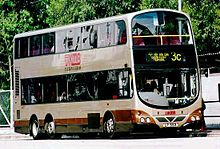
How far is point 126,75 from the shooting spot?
24891 mm

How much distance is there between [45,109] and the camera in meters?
29.1

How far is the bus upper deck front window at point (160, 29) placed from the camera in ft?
81.7

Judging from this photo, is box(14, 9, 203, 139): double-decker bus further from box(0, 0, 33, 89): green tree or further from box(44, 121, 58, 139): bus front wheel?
box(0, 0, 33, 89): green tree

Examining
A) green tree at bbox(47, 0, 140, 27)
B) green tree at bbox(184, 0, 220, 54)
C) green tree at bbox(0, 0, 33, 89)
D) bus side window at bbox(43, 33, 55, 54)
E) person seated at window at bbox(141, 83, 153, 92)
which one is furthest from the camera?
green tree at bbox(0, 0, 33, 89)

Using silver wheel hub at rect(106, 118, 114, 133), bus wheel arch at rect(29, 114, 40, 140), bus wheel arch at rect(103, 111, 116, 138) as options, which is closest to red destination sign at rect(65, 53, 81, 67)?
bus wheel arch at rect(103, 111, 116, 138)

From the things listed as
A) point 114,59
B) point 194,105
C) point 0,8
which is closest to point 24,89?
point 114,59

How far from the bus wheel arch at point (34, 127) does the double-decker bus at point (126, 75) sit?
1096mm

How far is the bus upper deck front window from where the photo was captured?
24.9 metres

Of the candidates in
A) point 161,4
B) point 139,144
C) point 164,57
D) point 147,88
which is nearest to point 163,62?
point 164,57

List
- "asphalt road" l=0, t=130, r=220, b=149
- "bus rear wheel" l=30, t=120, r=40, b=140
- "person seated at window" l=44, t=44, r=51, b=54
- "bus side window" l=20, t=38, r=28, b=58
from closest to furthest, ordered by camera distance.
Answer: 1. "asphalt road" l=0, t=130, r=220, b=149
2. "person seated at window" l=44, t=44, r=51, b=54
3. "bus rear wheel" l=30, t=120, r=40, b=140
4. "bus side window" l=20, t=38, r=28, b=58

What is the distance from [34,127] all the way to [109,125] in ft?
16.7

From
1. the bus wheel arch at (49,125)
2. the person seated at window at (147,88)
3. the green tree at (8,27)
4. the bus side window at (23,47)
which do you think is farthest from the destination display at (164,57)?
the green tree at (8,27)

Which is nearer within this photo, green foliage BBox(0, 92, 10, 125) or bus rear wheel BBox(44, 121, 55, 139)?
bus rear wheel BBox(44, 121, 55, 139)

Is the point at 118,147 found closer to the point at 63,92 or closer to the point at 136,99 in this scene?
the point at 136,99
